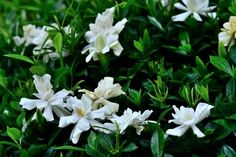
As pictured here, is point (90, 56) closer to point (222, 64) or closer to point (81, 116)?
point (81, 116)

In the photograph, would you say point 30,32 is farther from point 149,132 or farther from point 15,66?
point 149,132

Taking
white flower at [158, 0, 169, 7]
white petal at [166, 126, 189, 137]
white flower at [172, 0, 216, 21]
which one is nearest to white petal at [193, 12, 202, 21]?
white flower at [172, 0, 216, 21]

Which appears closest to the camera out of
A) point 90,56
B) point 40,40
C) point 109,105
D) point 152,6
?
point 109,105

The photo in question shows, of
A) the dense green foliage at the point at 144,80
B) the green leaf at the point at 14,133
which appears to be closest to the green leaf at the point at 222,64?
the dense green foliage at the point at 144,80

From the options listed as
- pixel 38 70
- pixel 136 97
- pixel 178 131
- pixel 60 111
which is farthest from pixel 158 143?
pixel 38 70

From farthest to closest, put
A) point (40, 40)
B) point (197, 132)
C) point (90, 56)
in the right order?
1. point (40, 40)
2. point (90, 56)
3. point (197, 132)

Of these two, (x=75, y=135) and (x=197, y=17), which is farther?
(x=197, y=17)

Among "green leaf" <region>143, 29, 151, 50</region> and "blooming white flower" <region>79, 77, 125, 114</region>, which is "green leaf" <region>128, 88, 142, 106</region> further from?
"green leaf" <region>143, 29, 151, 50</region>
